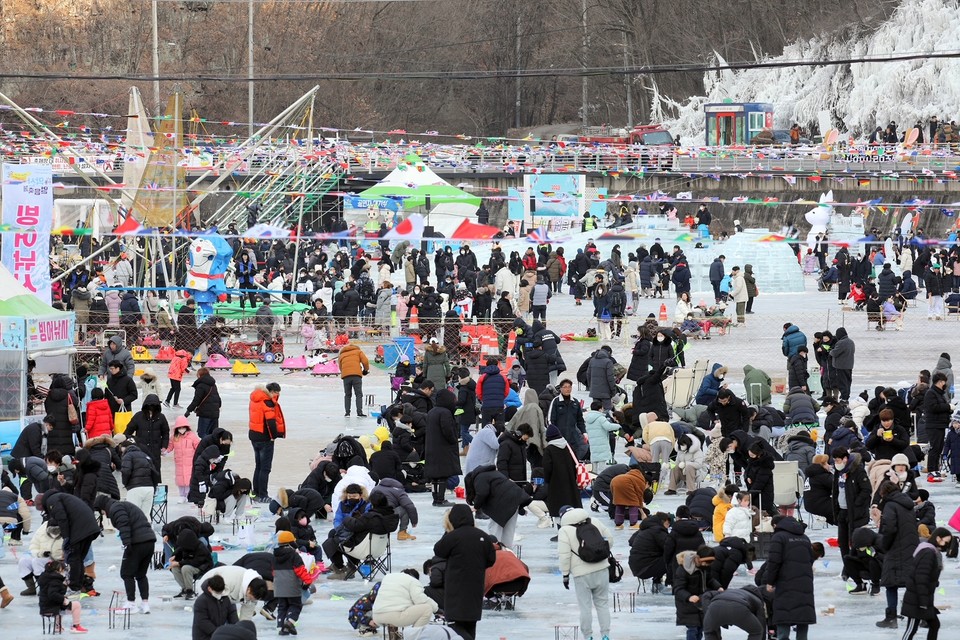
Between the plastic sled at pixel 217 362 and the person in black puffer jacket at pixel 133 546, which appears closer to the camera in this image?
the person in black puffer jacket at pixel 133 546

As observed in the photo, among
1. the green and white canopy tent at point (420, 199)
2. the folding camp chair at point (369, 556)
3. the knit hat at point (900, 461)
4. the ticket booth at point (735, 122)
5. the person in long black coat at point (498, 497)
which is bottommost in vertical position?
the folding camp chair at point (369, 556)

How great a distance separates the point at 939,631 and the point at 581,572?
2636 mm

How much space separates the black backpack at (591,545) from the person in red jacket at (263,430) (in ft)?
18.4

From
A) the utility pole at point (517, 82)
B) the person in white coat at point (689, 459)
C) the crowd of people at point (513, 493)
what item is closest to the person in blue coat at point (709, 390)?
the crowd of people at point (513, 493)

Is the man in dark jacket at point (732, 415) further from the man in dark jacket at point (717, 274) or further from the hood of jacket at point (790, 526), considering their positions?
the man in dark jacket at point (717, 274)

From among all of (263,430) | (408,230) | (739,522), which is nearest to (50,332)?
(263,430)

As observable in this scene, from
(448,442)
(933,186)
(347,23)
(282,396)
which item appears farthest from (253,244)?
(347,23)

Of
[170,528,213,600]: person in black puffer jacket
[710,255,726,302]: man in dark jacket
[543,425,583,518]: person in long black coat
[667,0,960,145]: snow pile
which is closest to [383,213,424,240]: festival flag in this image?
[710,255,726,302]: man in dark jacket

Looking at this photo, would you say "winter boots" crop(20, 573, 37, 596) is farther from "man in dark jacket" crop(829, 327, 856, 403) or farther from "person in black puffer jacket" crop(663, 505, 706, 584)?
"man in dark jacket" crop(829, 327, 856, 403)

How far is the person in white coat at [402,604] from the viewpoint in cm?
1184

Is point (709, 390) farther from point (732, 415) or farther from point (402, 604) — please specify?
point (402, 604)

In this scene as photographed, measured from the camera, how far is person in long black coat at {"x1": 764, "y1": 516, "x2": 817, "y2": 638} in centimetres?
1212

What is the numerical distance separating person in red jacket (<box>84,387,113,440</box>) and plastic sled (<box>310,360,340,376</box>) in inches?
341

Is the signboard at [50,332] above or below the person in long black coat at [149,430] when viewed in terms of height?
above
